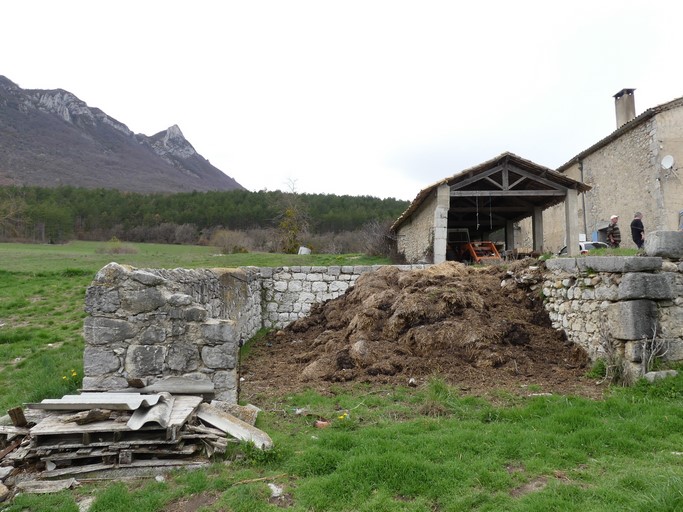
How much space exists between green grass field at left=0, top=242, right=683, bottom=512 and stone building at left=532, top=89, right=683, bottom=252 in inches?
534

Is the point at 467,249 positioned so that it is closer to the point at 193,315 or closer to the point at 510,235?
the point at 510,235

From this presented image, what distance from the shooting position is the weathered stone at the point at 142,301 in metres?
5.32

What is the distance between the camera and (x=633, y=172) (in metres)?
19.8

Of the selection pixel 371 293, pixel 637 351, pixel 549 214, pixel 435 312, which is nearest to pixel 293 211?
pixel 549 214

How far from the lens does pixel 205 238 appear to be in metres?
48.7

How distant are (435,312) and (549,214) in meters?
22.1

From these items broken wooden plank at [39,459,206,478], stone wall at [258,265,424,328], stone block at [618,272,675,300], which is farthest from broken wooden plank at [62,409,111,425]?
stone wall at [258,265,424,328]

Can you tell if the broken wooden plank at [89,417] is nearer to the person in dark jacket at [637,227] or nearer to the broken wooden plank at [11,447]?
the broken wooden plank at [11,447]

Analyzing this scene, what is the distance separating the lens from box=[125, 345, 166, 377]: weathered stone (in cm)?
529

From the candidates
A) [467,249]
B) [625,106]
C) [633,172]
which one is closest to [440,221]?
[467,249]

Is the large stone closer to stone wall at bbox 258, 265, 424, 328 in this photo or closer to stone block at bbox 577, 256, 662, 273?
stone block at bbox 577, 256, 662, 273

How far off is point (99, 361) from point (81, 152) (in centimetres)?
9884

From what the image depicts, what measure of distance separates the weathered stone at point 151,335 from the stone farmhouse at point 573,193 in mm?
11461

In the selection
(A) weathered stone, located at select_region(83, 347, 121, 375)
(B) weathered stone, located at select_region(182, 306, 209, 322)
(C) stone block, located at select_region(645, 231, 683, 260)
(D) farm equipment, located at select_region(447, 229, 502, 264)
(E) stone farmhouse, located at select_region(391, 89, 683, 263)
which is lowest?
(A) weathered stone, located at select_region(83, 347, 121, 375)
